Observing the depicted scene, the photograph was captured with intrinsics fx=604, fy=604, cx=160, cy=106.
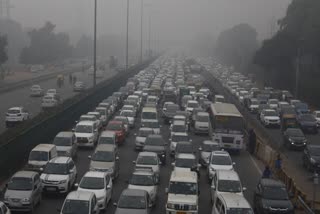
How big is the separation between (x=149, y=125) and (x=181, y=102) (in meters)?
15.7

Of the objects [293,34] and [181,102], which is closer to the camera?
[181,102]

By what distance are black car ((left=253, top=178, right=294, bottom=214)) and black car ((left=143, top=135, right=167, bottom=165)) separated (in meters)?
7.48

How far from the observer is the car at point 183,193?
17.2 metres

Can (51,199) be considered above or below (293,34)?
below

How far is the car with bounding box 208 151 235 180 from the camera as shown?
22.6 meters

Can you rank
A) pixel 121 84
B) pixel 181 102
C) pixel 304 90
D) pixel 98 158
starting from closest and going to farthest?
1. pixel 98 158
2. pixel 181 102
3. pixel 304 90
4. pixel 121 84

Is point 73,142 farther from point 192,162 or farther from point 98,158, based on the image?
point 192,162

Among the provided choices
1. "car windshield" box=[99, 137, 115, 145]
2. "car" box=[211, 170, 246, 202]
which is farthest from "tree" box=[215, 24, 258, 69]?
"car" box=[211, 170, 246, 202]

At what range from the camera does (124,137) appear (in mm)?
32438

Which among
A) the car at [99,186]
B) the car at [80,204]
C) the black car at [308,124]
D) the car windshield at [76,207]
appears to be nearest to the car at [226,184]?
the car at [99,186]

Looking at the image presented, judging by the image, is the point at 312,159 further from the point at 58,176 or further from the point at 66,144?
the point at 58,176

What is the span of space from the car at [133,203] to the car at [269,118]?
2496 centimetres

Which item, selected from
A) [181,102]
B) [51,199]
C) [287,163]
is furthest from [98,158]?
[181,102]

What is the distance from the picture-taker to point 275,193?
18.2 m
